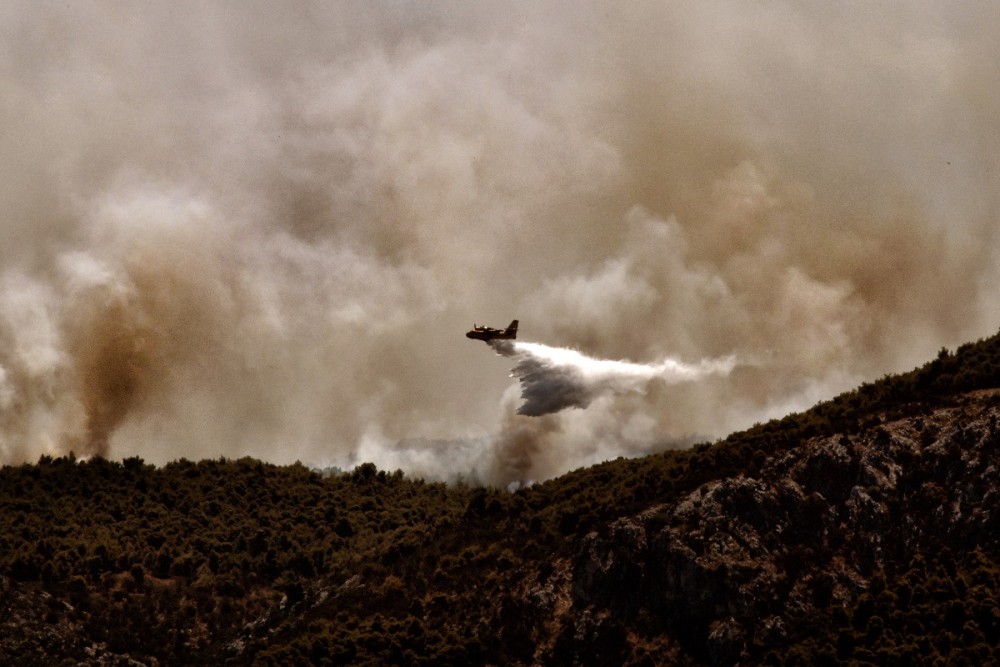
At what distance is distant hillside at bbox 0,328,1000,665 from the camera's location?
499 ft

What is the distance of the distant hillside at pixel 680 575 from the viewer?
15200cm

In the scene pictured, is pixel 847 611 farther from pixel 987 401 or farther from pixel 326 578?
pixel 326 578

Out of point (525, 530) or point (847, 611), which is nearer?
point (847, 611)

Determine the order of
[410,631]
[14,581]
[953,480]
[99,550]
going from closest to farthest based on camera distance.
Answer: [953,480], [410,631], [14,581], [99,550]

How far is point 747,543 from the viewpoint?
15838cm

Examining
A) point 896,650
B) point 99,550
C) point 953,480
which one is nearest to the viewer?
point 896,650

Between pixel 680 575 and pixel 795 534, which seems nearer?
pixel 680 575

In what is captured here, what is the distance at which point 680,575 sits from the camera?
158 metres

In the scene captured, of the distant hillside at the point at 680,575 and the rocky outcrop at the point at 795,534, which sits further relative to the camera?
the rocky outcrop at the point at 795,534

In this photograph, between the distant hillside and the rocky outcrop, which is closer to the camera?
the distant hillside

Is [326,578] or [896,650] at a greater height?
[326,578]

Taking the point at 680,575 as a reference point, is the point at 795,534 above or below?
above

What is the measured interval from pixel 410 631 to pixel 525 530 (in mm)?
14564

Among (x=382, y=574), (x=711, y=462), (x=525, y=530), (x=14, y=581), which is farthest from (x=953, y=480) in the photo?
(x=14, y=581)
